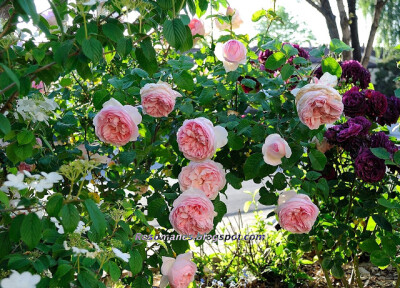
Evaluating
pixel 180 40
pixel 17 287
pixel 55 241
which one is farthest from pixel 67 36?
pixel 17 287

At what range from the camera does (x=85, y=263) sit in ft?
3.34

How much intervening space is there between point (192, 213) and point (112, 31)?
512mm

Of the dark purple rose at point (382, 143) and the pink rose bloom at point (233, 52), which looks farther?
the dark purple rose at point (382, 143)

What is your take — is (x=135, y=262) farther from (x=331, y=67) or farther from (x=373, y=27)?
(x=373, y=27)

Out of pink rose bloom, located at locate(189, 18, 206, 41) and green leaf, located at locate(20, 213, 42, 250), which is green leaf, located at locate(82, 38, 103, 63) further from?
pink rose bloom, located at locate(189, 18, 206, 41)

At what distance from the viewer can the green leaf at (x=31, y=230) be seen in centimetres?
91

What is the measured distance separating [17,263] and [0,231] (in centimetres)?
19

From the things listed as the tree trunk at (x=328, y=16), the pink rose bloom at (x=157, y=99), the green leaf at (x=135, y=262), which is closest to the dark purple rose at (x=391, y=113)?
the pink rose bloom at (x=157, y=99)

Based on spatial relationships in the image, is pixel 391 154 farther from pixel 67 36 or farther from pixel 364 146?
pixel 67 36

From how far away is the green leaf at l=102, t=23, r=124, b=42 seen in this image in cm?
113

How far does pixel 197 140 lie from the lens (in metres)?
1.38

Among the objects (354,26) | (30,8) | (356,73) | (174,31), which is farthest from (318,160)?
(354,26)

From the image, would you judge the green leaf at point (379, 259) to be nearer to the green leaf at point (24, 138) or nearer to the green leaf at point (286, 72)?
the green leaf at point (286, 72)

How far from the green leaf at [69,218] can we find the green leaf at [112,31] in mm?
394
